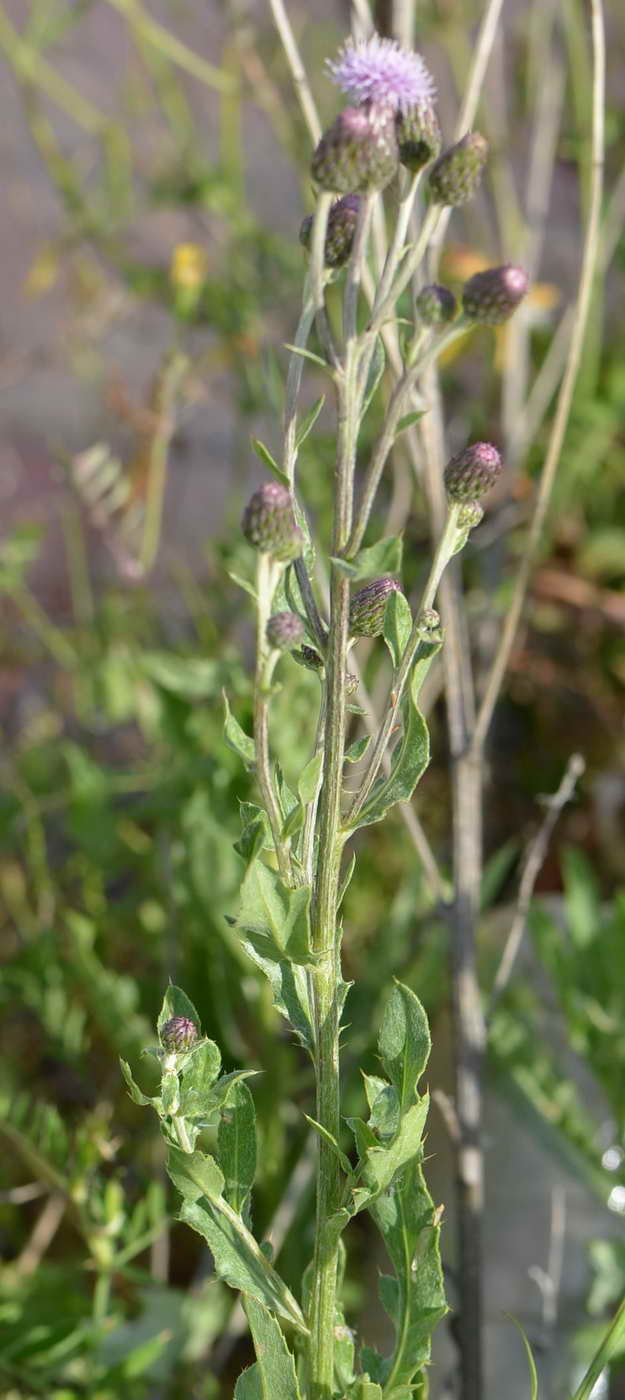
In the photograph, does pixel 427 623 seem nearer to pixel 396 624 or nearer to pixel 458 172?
pixel 396 624

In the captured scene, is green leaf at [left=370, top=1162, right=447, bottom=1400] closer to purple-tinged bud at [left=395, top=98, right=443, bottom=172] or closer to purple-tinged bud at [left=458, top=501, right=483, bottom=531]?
purple-tinged bud at [left=458, top=501, right=483, bottom=531]

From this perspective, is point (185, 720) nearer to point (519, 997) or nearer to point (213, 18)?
point (519, 997)

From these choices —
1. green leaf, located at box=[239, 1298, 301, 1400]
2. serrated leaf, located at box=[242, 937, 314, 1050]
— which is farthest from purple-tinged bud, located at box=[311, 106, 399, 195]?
green leaf, located at box=[239, 1298, 301, 1400]

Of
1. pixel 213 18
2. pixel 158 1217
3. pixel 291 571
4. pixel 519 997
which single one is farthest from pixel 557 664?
pixel 213 18

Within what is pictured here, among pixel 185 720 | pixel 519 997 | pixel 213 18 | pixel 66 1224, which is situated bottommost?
pixel 66 1224

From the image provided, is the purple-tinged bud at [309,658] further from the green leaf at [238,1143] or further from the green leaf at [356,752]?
the green leaf at [238,1143]

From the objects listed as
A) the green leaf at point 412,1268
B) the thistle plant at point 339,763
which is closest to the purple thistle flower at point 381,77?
the thistle plant at point 339,763
